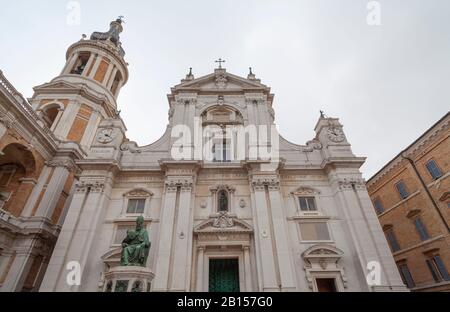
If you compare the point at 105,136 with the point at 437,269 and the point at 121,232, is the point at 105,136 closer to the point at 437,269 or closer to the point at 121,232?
the point at 121,232

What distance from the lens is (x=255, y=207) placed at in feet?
48.0

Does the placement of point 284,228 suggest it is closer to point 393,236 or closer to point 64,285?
point 64,285

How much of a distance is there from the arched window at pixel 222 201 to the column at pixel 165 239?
2845 millimetres

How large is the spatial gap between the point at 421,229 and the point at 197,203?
700 inches

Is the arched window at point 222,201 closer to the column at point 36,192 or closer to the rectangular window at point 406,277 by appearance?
the column at point 36,192

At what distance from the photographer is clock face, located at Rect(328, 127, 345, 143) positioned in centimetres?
1735

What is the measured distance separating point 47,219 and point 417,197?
91.7ft

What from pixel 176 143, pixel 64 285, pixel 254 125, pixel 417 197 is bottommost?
pixel 64 285

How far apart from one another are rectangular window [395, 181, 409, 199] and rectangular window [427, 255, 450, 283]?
5.07 metres

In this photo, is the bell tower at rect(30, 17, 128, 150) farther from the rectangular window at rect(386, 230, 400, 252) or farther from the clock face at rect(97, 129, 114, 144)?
the rectangular window at rect(386, 230, 400, 252)

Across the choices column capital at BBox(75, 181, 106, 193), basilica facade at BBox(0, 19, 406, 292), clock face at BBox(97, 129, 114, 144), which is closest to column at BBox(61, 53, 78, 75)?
basilica facade at BBox(0, 19, 406, 292)

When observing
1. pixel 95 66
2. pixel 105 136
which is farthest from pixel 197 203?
pixel 95 66
